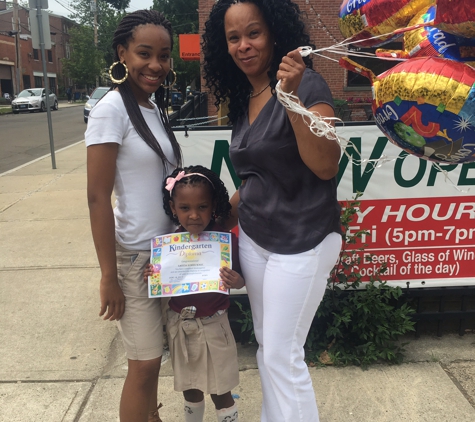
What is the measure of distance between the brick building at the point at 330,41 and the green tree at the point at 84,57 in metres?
37.1

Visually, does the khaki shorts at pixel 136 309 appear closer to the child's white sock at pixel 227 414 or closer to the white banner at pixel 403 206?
the child's white sock at pixel 227 414

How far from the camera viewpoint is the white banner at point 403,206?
2.85 metres

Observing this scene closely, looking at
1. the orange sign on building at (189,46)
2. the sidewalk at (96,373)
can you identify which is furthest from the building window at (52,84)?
the sidewalk at (96,373)

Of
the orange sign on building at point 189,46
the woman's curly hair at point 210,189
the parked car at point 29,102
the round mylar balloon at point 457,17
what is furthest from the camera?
the parked car at point 29,102

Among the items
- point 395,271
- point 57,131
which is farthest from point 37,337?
point 57,131

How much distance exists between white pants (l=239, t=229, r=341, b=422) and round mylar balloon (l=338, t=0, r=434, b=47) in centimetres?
71

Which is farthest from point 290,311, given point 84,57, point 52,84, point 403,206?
point 52,84

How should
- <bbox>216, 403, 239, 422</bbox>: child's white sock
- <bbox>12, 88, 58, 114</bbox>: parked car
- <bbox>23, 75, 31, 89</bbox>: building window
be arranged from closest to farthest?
<bbox>216, 403, 239, 422</bbox>: child's white sock < <bbox>12, 88, 58, 114</bbox>: parked car < <bbox>23, 75, 31, 89</bbox>: building window

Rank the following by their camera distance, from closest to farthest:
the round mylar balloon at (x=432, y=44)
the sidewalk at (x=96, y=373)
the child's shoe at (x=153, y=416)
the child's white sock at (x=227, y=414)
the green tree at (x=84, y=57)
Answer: the round mylar balloon at (x=432, y=44) → the child's white sock at (x=227, y=414) → the child's shoe at (x=153, y=416) → the sidewalk at (x=96, y=373) → the green tree at (x=84, y=57)

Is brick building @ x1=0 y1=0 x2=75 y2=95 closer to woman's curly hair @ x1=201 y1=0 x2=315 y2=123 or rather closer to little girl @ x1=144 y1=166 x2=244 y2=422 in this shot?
woman's curly hair @ x1=201 y1=0 x2=315 y2=123

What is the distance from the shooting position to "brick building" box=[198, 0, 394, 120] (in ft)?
36.7

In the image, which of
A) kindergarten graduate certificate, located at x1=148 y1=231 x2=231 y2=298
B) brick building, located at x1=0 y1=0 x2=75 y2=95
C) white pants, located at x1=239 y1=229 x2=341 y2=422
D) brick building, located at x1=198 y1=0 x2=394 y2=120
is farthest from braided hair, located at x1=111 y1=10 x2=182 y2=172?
brick building, located at x1=0 y1=0 x2=75 y2=95

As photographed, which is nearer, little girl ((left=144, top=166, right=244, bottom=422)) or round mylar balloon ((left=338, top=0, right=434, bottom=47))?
round mylar balloon ((left=338, top=0, right=434, bottom=47))

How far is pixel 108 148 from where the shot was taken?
1.67 meters
